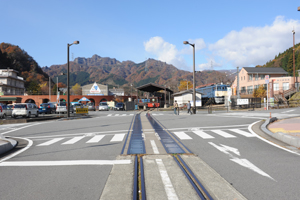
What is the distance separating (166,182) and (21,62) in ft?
390

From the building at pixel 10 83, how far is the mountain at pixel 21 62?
1897 centimetres

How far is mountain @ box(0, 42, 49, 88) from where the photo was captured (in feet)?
328

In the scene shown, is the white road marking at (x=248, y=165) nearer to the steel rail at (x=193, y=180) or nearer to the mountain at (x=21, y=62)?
the steel rail at (x=193, y=180)

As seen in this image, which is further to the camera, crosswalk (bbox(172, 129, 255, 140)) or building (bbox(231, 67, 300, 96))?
building (bbox(231, 67, 300, 96))

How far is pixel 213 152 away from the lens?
7.89 m

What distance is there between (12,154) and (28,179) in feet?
11.4

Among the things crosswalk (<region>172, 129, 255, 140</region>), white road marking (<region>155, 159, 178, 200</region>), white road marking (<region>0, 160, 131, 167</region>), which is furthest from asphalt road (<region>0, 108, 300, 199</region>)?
crosswalk (<region>172, 129, 255, 140</region>)

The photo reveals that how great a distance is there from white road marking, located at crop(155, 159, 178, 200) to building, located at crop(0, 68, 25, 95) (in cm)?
7757

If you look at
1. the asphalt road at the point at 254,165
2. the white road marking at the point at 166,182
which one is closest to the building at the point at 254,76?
the asphalt road at the point at 254,165

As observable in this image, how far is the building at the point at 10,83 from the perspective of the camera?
238 ft

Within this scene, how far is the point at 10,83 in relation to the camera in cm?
7638

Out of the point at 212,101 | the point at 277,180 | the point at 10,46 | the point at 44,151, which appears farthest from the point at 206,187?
the point at 10,46

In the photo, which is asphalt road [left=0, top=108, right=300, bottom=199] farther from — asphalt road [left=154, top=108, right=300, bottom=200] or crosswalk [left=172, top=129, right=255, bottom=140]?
crosswalk [left=172, top=129, right=255, bottom=140]

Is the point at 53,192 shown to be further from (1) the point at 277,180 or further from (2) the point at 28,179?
(1) the point at 277,180
